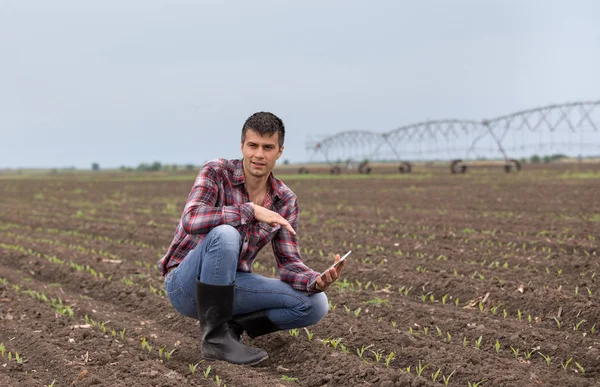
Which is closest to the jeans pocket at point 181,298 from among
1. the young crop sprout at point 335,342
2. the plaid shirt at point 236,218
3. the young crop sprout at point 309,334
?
the plaid shirt at point 236,218

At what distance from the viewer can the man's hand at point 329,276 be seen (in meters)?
4.07


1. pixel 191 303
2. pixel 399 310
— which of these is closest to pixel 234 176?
pixel 191 303

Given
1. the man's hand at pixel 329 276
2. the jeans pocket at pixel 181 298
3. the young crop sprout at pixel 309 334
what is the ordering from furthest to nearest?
1. the young crop sprout at pixel 309 334
2. the jeans pocket at pixel 181 298
3. the man's hand at pixel 329 276

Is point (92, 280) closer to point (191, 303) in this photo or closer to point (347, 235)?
point (191, 303)

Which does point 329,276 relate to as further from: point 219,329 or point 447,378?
point 447,378

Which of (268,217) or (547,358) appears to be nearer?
(268,217)

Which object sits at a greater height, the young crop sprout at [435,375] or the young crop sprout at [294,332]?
the young crop sprout at [294,332]

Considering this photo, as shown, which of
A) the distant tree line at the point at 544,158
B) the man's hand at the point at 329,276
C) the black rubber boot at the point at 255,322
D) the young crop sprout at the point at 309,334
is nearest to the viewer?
the man's hand at the point at 329,276

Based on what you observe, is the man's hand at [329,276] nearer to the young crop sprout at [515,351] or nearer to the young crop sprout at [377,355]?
the young crop sprout at [377,355]

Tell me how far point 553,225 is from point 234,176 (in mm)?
9082

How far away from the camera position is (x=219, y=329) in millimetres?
4371

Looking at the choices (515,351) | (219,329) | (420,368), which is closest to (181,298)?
(219,329)

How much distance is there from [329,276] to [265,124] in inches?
42.1

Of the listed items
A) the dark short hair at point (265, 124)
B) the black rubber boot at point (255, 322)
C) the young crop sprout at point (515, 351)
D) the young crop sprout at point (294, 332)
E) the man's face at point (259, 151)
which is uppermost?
the dark short hair at point (265, 124)
